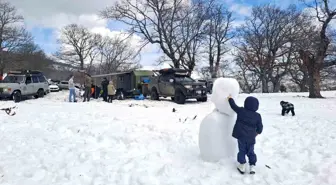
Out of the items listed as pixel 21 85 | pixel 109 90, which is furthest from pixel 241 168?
pixel 21 85

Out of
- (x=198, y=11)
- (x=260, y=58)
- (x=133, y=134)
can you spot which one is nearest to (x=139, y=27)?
(x=198, y=11)

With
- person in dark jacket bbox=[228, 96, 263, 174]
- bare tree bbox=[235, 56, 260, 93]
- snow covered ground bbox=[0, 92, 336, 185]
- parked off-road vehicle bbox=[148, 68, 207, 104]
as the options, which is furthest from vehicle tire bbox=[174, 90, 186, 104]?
bare tree bbox=[235, 56, 260, 93]

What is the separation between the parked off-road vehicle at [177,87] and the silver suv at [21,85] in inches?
366

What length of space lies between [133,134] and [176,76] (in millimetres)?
11239

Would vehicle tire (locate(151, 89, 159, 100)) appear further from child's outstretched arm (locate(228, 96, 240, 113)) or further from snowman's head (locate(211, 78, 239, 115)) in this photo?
child's outstretched arm (locate(228, 96, 240, 113))

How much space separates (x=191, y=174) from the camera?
15.1 feet

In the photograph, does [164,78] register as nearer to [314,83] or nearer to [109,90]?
[109,90]

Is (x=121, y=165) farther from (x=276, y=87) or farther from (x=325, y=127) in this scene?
(x=276, y=87)

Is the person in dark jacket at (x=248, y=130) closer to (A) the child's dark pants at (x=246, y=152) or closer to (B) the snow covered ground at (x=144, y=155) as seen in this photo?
(A) the child's dark pants at (x=246, y=152)

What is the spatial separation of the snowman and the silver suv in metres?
17.1

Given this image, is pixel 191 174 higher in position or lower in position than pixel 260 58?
lower

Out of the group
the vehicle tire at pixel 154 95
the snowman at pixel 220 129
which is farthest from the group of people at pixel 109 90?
the snowman at pixel 220 129

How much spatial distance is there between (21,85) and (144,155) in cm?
1709

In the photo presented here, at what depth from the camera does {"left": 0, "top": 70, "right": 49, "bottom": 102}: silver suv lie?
18344 mm
